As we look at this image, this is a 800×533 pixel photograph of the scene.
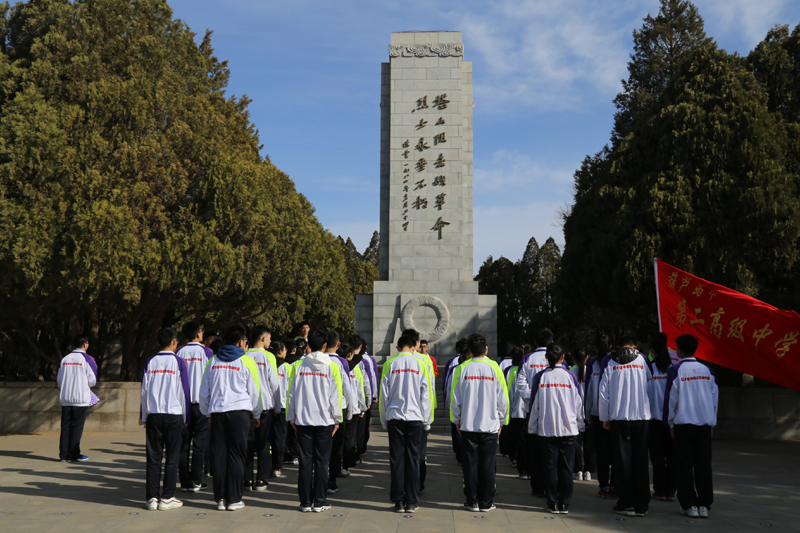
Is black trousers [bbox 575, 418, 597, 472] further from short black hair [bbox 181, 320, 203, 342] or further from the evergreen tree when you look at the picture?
the evergreen tree

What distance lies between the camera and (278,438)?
8.37 m

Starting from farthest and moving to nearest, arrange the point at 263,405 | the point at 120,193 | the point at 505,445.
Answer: the point at 120,193 → the point at 505,445 → the point at 263,405

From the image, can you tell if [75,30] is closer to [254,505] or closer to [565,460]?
[254,505]

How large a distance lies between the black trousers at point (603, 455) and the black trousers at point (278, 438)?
3.83 meters

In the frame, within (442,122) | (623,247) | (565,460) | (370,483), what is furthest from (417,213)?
(565,460)

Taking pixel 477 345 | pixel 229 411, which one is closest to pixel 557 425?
pixel 477 345

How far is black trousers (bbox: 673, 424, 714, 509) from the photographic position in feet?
20.0

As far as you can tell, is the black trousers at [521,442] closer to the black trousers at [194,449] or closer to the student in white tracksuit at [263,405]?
the student in white tracksuit at [263,405]

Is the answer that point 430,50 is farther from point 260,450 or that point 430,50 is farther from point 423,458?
point 423,458

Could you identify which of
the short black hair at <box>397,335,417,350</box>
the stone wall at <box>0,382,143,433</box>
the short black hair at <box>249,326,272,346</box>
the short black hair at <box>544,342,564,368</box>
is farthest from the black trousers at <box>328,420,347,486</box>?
the stone wall at <box>0,382,143,433</box>

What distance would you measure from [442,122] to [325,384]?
1239 cm

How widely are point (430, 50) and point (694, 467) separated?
1411cm

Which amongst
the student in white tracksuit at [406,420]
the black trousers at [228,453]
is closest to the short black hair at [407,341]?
the student in white tracksuit at [406,420]

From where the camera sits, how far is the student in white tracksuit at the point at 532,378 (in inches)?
275
